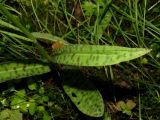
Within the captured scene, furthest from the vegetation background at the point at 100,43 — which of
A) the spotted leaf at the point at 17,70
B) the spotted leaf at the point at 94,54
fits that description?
the spotted leaf at the point at 94,54

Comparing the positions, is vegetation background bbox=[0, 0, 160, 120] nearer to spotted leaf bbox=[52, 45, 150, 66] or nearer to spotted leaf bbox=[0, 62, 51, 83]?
spotted leaf bbox=[0, 62, 51, 83]

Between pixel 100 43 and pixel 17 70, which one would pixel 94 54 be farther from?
pixel 100 43

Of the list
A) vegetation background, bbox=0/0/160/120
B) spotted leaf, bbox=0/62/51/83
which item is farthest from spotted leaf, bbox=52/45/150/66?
vegetation background, bbox=0/0/160/120

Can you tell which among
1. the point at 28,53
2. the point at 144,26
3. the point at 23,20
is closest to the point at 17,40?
the point at 28,53

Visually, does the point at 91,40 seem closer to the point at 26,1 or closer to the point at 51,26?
the point at 51,26

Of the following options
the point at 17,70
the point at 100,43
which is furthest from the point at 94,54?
the point at 100,43

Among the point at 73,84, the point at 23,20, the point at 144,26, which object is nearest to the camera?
the point at 73,84
